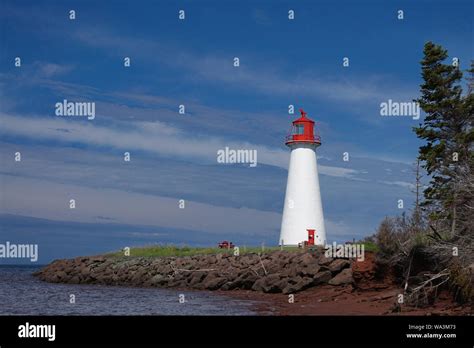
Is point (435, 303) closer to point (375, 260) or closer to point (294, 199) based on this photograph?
point (375, 260)

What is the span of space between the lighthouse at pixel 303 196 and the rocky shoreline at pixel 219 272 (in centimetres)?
377

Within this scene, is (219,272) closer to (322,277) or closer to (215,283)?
(215,283)

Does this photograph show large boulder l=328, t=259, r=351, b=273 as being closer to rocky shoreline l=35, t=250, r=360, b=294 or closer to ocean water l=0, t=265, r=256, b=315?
rocky shoreline l=35, t=250, r=360, b=294

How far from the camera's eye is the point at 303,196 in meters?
36.8

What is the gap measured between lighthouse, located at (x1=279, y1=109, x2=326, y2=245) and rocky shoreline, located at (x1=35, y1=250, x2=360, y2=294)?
377 cm

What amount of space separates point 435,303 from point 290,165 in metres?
18.8

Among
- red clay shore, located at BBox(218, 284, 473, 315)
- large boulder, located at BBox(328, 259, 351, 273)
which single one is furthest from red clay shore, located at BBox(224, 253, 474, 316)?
large boulder, located at BBox(328, 259, 351, 273)

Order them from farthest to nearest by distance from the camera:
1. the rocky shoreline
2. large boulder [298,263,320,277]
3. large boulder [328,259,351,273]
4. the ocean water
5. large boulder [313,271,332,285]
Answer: large boulder [298,263,320,277], the rocky shoreline, large boulder [313,271,332,285], large boulder [328,259,351,273], the ocean water

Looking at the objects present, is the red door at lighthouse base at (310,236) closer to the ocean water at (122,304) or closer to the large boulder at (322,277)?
the ocean water at (122,304)

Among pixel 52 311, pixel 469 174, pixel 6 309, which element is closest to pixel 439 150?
pixel 469 174

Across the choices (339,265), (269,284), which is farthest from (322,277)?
(269,284)

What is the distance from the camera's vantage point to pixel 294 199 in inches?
1455

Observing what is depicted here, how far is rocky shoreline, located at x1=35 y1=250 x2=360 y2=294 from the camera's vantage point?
26.9 meters

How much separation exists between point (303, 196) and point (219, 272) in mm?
7646
